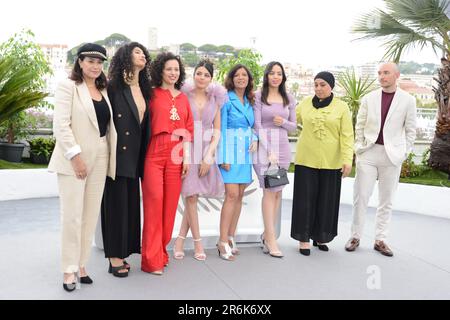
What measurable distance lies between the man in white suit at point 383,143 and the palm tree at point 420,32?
2.63 metres

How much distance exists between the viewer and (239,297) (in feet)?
9.66

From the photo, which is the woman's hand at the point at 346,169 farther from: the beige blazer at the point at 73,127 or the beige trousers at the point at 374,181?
the beige blazer at the point at 73,127

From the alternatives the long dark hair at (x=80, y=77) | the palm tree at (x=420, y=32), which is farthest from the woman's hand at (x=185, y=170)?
the palm tree at (x=420, y=32)

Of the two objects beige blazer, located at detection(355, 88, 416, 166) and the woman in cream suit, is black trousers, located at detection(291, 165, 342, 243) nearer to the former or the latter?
beige blazer, located at detection(355, 88, 416, 166)

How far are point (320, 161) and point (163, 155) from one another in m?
1.23

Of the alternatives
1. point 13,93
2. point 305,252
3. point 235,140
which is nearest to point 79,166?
point 235,140

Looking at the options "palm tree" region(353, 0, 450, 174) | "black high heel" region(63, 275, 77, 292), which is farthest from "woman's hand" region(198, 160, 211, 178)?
"palm tree" region(353, 0, 450, 174)

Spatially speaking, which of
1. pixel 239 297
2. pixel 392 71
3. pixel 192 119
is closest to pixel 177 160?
pixel 192 119

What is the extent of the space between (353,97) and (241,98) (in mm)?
4423

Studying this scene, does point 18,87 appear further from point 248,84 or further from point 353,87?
point 353,87

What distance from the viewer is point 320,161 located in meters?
3.74

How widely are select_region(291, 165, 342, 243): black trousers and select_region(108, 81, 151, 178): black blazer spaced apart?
1.38 metres

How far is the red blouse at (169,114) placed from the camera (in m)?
A: 3.20

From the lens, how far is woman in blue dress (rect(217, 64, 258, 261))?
3576 mm
